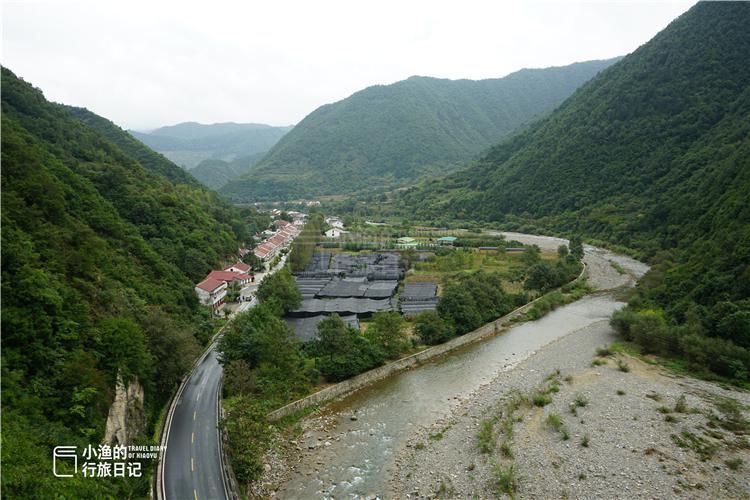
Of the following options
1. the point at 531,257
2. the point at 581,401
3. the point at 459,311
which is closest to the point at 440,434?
the point at 581,401

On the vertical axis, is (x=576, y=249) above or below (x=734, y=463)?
above

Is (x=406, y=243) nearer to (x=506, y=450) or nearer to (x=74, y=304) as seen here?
(x=506, y=450)

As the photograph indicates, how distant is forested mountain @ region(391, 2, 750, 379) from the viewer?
104ft

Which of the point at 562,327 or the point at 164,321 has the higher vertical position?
the point at 164,321

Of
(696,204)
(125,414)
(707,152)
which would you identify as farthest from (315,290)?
(707,152)

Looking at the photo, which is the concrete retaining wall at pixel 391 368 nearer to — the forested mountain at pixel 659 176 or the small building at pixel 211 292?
the forested mountain at pixel 659 176

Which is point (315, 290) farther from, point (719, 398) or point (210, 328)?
point (719, 398)

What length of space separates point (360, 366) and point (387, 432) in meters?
5.12

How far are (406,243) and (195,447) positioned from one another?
5087cm

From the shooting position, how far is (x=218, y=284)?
3666 cm

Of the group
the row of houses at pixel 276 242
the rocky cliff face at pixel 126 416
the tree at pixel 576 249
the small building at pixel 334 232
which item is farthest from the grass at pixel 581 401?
the small building at pixel 334 232

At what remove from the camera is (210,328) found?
3003 centimetres

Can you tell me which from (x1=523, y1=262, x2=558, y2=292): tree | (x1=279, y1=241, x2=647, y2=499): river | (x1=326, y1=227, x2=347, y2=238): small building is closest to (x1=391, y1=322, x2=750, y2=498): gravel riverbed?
(x1=279, y1=241, x2=647, y2=499): river

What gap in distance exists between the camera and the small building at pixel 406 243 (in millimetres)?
64488
